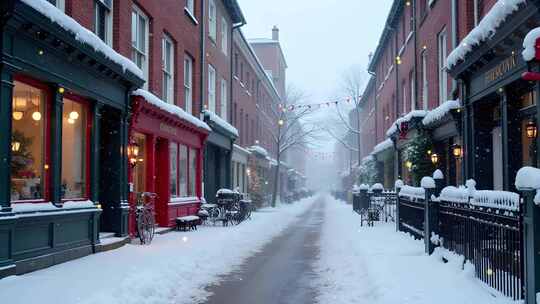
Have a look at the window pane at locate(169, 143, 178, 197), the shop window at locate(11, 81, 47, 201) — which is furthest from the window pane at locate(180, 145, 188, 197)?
the shop window at locate(11, 81, 47, 201)

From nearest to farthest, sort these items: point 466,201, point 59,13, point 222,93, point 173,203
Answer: point 466,201
point 59,13
point 173,203
point 222,93

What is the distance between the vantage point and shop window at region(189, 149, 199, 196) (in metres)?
20.7

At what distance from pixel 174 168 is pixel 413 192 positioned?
814 centimetres

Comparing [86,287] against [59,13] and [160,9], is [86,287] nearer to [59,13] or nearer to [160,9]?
[59,13]

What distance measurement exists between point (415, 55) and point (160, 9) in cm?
1095

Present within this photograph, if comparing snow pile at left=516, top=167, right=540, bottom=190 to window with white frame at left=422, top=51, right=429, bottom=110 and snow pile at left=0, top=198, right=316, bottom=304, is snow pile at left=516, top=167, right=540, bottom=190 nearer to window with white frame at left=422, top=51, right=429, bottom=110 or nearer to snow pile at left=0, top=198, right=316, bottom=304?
snow pile at left=0, top=198, right=316, bottom=304

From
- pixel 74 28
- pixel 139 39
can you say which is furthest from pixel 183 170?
pixel 74 28

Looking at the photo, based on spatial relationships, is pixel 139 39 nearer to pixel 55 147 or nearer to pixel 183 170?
pixel 183 170

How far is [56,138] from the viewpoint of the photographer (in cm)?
1017

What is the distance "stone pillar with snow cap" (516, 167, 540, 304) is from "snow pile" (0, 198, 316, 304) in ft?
13.1

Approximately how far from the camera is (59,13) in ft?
31.1

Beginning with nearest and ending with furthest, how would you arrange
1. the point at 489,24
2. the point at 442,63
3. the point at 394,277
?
the point at 394,277, the point at 489,24, the point at 442,63

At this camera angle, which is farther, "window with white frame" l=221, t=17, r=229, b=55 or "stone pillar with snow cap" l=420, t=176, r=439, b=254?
"window with white frame" l=221, t=17, r=229, b=55

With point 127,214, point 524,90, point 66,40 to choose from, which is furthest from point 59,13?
point 524,90
